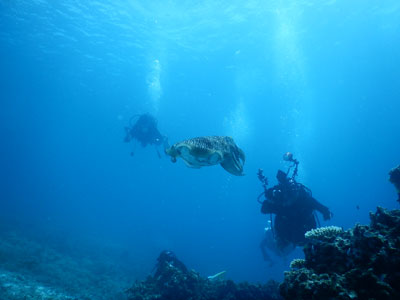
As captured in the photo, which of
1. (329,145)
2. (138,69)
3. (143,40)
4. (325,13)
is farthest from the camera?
(329,145)

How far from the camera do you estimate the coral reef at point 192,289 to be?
700 cm

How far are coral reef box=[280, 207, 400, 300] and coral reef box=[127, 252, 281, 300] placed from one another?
3669 mm

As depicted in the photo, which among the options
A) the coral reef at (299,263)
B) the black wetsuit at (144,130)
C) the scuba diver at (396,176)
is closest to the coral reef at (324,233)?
the coral reef at (299,263)

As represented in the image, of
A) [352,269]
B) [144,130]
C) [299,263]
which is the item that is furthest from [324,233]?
[144,130]

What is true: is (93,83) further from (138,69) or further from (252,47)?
(252,47)

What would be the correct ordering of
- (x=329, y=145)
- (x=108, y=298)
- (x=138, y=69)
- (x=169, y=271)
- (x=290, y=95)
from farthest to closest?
(x=329, y=145)
(x=290, y=95)
(x=138, y=69)
(x=108, y=298)
(x=169, y=271)

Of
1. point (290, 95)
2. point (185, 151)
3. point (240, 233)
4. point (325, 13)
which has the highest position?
point (290, 95)

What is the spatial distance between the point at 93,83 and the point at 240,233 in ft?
168

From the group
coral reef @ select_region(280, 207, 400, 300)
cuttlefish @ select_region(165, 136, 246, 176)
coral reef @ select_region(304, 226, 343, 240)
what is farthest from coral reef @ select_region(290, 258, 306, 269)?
cuttlefish @ select_region(165, 136, 246, 176)

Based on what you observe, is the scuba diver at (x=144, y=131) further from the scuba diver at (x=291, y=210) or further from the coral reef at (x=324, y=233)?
the coral reef at (x=324, y=233)

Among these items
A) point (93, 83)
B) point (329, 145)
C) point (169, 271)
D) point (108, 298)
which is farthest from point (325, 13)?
point (329, 145)

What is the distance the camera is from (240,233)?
64438 millimetres

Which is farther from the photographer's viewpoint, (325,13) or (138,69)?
(138,69)

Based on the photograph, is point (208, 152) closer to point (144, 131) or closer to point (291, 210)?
point (291, 210)
